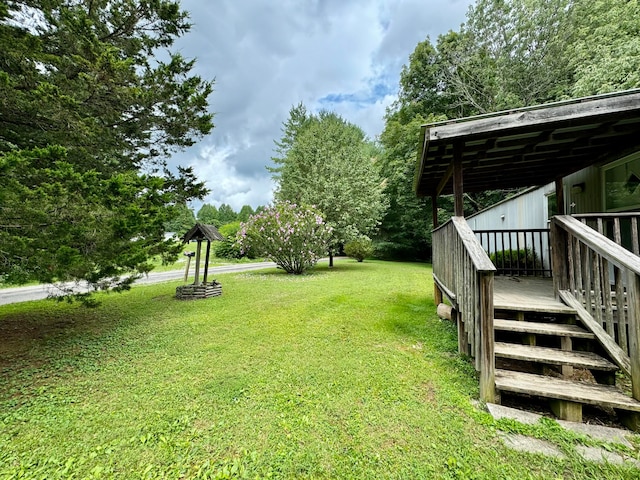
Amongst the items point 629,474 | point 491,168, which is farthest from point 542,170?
point 629,474

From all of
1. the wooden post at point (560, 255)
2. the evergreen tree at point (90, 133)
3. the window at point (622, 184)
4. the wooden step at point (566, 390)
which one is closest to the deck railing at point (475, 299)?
the wooden step at point (566, 390)

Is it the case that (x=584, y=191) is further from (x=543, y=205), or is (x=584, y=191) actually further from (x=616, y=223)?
(x=616, y=223)

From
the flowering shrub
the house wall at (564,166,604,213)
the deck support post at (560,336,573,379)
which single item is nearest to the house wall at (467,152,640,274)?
the house wall at (564,166,604,213)

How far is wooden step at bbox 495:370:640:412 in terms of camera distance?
2.06 meters

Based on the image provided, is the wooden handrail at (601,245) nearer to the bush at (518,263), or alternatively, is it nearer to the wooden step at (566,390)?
the wooden step at (566,390)

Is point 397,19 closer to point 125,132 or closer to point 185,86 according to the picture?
point 185,86

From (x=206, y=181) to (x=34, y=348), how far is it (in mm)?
4401

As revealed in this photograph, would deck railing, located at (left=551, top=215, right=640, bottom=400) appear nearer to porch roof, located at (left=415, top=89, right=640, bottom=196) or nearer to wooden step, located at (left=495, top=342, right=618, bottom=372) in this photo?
wooden step, located at (left=495, top=342, right=618, bottom=372)

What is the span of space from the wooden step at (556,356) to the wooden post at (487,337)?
298 mm

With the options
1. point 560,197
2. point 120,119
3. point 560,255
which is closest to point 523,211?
point 560,197

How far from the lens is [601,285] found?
2.62 metres

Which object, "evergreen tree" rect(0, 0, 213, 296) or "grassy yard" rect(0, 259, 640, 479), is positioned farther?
"evergreen tree" rect(0, 0, 213, 296)

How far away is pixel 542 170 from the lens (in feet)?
16.3

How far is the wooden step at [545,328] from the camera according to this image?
262 cm
